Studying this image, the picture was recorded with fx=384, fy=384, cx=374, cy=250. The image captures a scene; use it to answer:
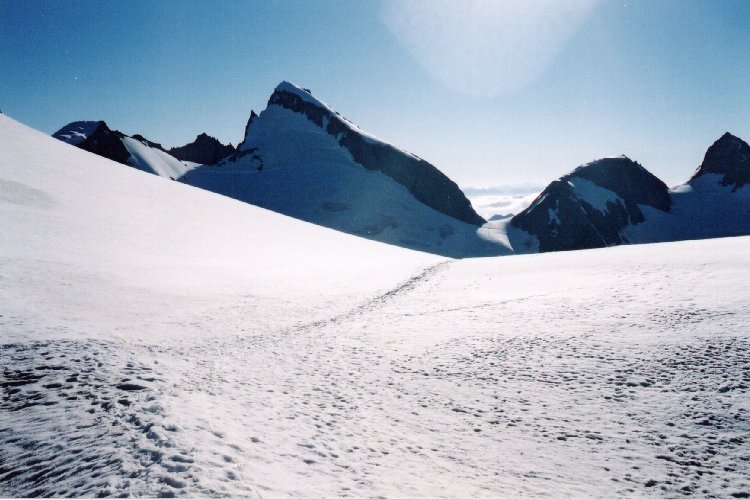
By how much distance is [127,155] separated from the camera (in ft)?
624

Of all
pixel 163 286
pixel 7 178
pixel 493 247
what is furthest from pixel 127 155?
pixel 163 286

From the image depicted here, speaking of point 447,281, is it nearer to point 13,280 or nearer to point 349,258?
point 349,258

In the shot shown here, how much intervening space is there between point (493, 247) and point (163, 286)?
153 m

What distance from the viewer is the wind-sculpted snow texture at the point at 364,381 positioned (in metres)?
5.90

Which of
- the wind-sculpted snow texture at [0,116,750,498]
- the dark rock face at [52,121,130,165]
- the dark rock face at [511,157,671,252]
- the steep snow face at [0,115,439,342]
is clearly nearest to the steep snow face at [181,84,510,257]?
the dark rock face at [511,157,671,252]

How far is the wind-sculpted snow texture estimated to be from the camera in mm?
5898

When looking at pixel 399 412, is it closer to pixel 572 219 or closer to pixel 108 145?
pixel 572 219

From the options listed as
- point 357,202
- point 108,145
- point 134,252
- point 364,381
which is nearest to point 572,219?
point 357,202

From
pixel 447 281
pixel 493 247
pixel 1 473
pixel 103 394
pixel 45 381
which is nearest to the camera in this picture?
pixel 1 473

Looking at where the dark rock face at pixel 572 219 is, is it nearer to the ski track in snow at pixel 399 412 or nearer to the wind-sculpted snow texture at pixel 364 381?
the wind-sculpted snow texture at pixel 364 381

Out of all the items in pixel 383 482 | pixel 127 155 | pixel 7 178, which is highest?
pixel 127 155

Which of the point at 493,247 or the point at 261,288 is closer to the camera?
the point at 261,288

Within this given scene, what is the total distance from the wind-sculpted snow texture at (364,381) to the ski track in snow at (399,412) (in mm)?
44

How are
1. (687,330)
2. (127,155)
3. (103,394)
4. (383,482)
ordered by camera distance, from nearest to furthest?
(383,482)
(103,394)
(687,330)
(127,155)
